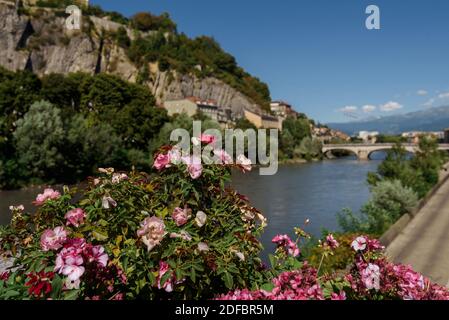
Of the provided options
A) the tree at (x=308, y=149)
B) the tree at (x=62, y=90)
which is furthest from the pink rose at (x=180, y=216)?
the tree at (x=308, y=149)

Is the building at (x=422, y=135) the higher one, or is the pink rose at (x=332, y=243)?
the building at (x=422, y=135)

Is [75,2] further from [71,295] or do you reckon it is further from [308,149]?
[71,295]

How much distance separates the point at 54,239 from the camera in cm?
244

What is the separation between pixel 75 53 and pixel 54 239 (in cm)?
7443

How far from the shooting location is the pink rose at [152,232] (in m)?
2.40

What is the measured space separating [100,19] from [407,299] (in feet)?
281

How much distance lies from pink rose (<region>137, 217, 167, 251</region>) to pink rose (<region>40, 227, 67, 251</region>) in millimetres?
437

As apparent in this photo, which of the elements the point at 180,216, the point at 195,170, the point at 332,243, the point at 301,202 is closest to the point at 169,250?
the point at 180,216

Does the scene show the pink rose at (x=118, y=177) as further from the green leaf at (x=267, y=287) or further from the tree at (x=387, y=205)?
the tree at (x=387, y=205)

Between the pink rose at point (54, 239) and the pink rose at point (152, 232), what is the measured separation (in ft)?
1.43

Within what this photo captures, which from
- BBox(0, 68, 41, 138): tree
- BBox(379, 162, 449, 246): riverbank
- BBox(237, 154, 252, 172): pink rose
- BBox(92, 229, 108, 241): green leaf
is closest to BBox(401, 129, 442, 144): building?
BBox(379, 162, 449, 246): riverbank
